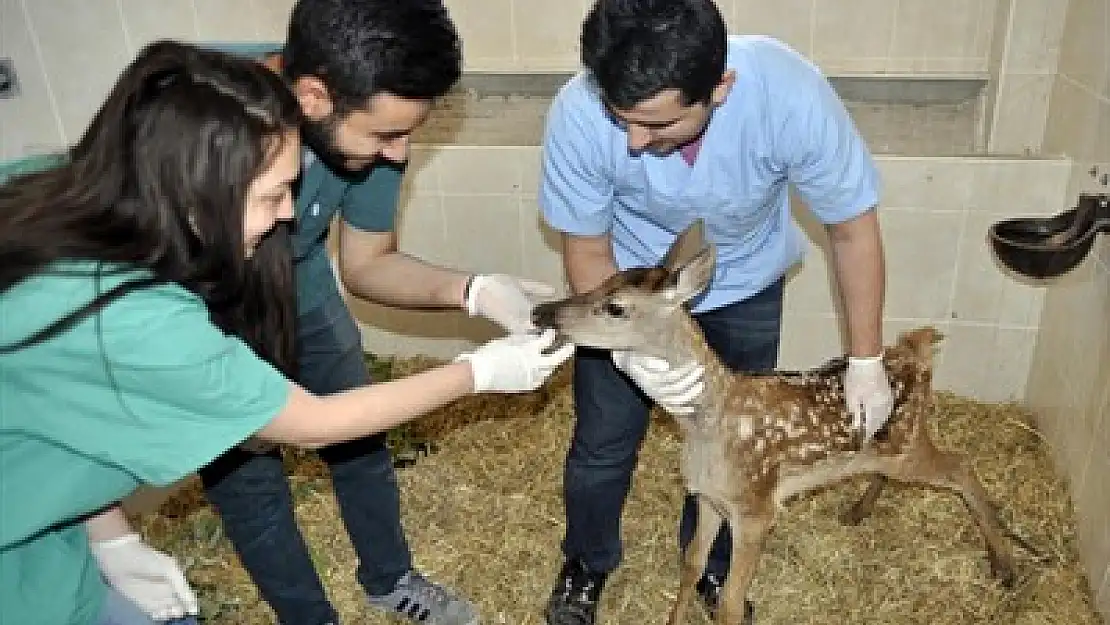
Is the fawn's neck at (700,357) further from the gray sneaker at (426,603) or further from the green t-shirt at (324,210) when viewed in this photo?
the gray sneaker at (426,603)

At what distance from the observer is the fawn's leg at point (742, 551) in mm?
2479

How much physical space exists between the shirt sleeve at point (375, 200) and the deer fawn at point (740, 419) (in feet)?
1.65

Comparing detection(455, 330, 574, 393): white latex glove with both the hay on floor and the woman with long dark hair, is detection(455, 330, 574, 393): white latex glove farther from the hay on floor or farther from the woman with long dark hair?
the hay on floor

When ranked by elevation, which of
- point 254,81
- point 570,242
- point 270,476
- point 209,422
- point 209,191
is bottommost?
point 270,476

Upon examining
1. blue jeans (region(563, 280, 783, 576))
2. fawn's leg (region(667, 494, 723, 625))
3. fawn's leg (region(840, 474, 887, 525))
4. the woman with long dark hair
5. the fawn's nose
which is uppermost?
the woman with long dark hair

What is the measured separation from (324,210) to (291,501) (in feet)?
2.86

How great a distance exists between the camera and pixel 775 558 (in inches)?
125

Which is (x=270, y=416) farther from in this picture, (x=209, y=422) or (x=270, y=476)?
(x=270, y=476)

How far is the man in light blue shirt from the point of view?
1916 millimetres

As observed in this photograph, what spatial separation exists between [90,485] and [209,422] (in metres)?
0.23

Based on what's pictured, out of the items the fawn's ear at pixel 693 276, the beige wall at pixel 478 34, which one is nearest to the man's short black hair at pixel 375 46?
the fawn's ear at pixel 693 276

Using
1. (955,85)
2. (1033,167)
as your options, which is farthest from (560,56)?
(1033,167)

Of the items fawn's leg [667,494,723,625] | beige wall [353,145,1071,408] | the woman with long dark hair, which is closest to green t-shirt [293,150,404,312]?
the woman with long dark hair

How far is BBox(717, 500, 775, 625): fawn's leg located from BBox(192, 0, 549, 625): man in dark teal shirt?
0.76 meters
